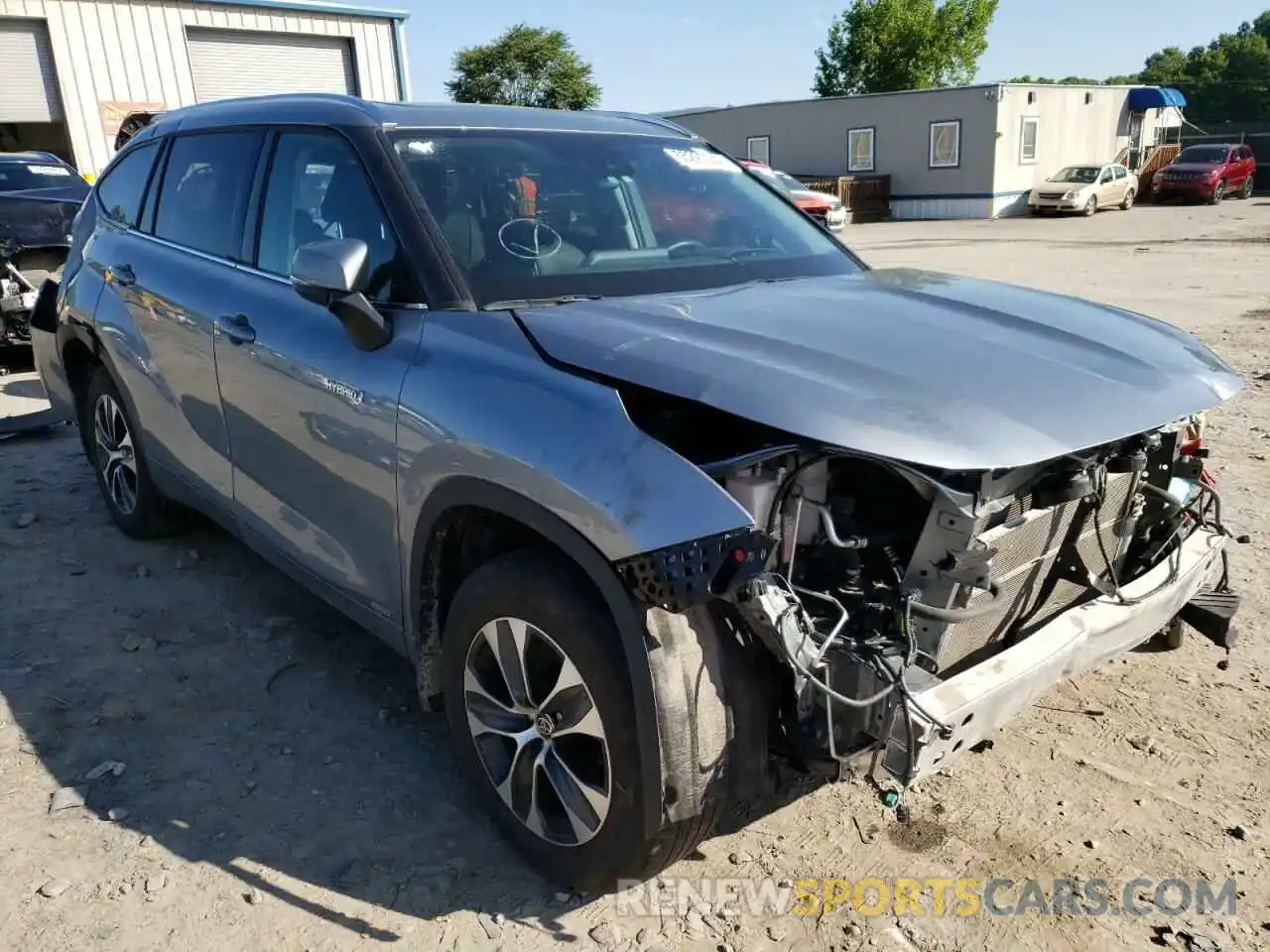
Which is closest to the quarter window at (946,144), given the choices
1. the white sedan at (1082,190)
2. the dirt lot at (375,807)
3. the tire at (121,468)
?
the white sedan at (1082,190)

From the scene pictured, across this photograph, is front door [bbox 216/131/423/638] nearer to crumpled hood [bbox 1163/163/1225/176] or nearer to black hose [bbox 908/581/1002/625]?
black hose [bbox 908/581/1002/625]

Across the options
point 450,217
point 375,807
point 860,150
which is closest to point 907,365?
point 450,217

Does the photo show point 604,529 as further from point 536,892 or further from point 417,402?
point 536,892

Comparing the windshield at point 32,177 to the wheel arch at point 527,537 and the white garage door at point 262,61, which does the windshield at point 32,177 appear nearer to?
the wheel arch at point 527,537

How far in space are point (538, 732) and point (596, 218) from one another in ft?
5.38

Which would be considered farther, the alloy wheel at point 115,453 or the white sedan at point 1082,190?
the white sedan at point 1082,190

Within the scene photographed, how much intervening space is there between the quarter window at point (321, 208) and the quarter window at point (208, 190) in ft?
0.75

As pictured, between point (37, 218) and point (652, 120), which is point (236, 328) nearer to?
point (652, 120)

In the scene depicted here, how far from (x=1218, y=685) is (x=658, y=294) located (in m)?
2.42

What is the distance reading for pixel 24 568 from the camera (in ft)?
15.5

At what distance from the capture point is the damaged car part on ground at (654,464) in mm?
2195

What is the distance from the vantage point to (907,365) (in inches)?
93.6

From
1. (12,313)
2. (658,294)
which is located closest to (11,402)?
(12,313)

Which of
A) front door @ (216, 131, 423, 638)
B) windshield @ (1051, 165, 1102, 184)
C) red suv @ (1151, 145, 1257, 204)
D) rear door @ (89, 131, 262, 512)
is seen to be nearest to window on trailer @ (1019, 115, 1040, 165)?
windshield @ (1051, 165, 1102, 184)
